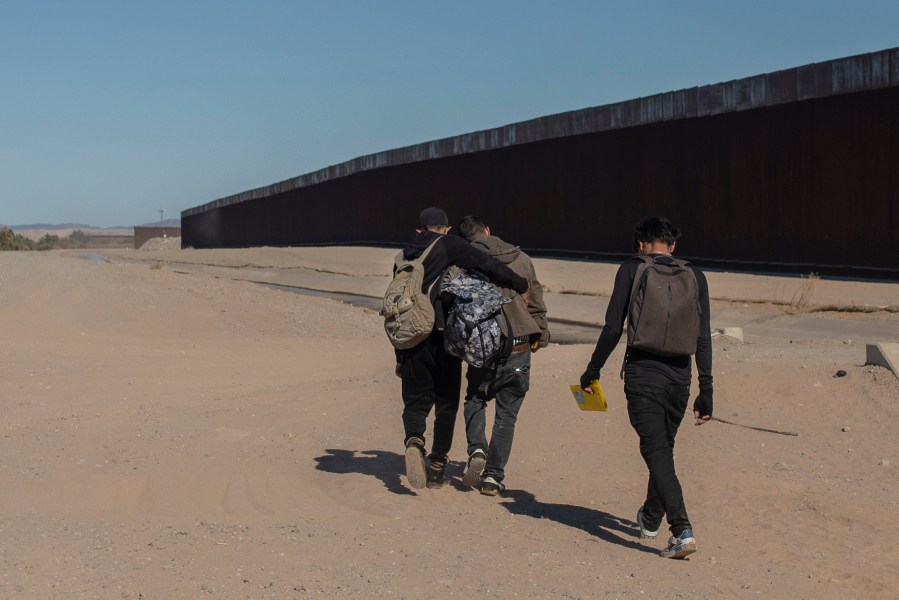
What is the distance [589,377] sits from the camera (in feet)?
20.2

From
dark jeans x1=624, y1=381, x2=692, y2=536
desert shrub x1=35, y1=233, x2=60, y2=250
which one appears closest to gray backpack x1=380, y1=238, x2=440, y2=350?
dark jeans x1=624, y1=381, x2=692, y2=536

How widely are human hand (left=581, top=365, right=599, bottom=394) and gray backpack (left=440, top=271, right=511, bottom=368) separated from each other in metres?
0.71

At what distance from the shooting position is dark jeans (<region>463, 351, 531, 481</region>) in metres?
7.02

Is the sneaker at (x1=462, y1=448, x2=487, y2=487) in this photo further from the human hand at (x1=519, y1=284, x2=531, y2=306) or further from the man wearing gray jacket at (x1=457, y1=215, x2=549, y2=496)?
the human hand at (x1=519, y1=284, x2=531, y2=306)

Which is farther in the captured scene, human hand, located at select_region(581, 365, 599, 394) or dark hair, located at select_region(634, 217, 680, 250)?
human hand, located at select_region(581, 365, 599, 394)

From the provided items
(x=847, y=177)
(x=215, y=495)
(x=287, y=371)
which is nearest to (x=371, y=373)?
(x=287, y=371)

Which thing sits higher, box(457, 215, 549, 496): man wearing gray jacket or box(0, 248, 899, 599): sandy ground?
box(457, 215, 549, 496): man wearing gray jacket

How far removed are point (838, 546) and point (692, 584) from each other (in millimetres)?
1208

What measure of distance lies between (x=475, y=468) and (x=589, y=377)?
1280 mm

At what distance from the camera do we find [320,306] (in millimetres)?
20750

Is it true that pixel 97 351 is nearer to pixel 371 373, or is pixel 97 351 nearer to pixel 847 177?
pixel 371 373

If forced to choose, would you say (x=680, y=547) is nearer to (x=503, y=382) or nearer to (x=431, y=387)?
(x=503, y=382)

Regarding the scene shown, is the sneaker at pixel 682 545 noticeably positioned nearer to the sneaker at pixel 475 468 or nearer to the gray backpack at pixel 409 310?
the sneaker at pixel 475 468

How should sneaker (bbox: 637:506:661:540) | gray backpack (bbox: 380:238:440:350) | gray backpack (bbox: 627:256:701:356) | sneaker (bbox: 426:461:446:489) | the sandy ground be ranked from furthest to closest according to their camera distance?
sneaker (bbox: 426:461:446:489) → gray backpack (bbox: 380:238:440:350) → sneaker (bbox: 637:506:661:540) → gray backpack (bbox: 627:256:701:356) → the sandy ground
